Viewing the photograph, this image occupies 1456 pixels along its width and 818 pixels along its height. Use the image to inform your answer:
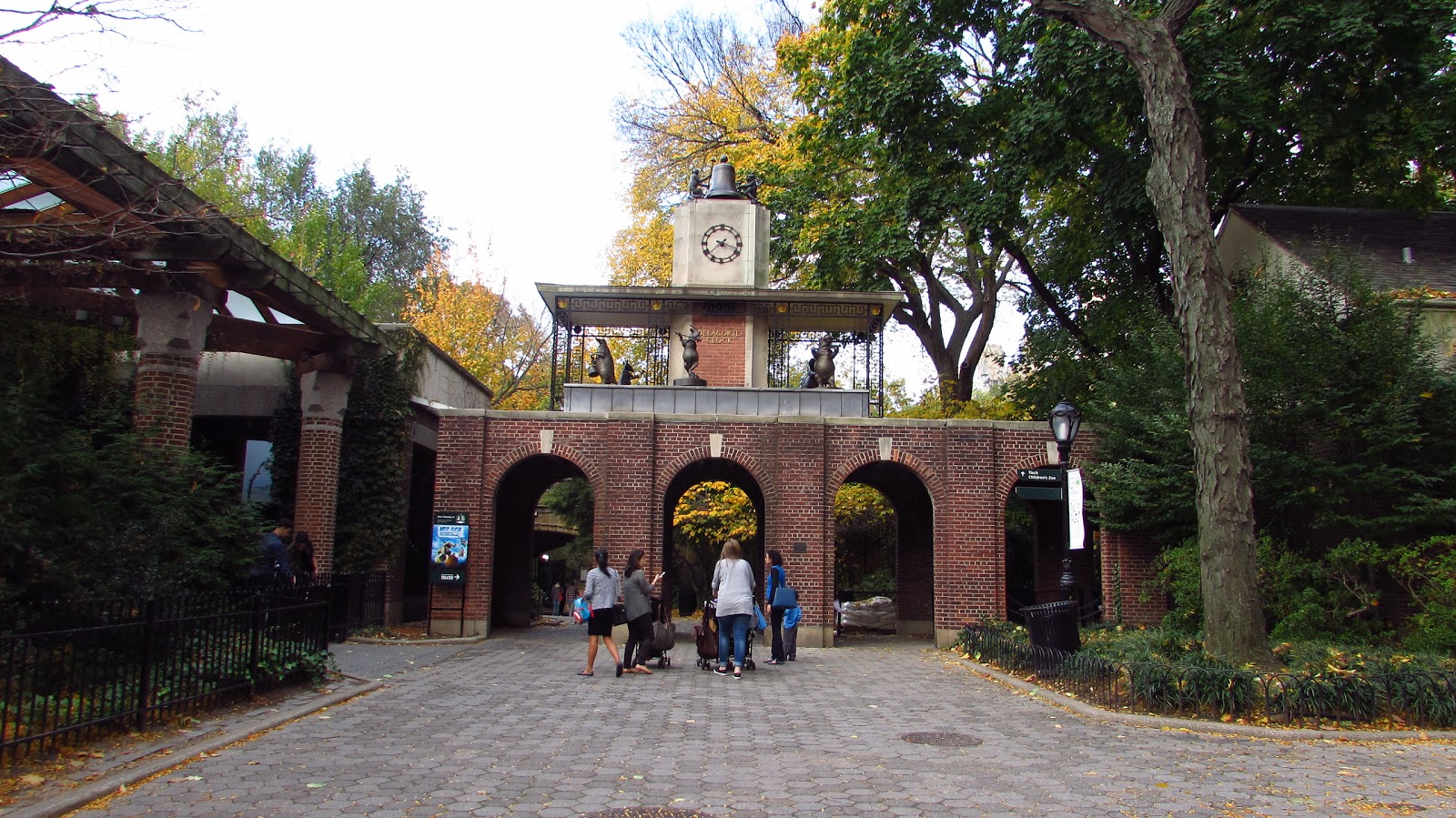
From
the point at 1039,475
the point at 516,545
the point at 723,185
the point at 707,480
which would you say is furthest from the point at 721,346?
the point at 1039,475

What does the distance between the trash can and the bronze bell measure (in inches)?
530

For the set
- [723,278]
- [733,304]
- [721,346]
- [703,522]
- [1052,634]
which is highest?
[723,278]

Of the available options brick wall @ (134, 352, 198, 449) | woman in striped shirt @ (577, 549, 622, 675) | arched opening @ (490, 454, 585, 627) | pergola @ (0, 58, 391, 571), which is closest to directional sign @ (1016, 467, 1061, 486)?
arched opening @ (490, 454, 585, 627)

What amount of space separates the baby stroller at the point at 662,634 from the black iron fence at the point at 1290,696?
5.71 meters

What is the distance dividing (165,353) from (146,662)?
7191 millimetres

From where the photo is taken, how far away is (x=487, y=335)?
37.0m

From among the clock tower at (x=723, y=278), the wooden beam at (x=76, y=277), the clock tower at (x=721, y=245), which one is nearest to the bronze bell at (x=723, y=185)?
the clock tower at (x=723, y=278)

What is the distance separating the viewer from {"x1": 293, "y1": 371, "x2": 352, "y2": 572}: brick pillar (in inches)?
704

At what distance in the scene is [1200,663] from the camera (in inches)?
407

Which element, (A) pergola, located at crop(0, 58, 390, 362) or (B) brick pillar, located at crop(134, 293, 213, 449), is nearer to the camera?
(A) pergola, located at crop(0, 58, 390, 362)

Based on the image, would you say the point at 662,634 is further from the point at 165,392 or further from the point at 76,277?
the point at 76,277

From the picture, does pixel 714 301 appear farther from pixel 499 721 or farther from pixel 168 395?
pixel 499 721

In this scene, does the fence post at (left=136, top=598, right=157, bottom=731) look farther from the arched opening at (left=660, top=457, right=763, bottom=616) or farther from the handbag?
the arched opening at (left=660, top=457, right=763, bottom=616)

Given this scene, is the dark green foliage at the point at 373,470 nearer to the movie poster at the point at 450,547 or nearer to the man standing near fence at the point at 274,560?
the movie poster at the point at 450,547
